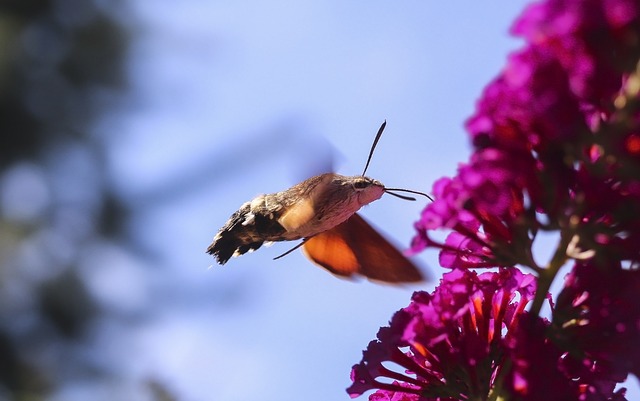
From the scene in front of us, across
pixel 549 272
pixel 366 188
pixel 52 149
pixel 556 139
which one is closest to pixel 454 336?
pixel 549 272

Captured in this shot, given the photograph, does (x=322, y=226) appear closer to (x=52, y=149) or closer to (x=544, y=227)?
(x=544, y=227)

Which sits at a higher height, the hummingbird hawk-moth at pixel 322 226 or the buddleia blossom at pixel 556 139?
the hummingbird hawk-moth at pixel 322 226

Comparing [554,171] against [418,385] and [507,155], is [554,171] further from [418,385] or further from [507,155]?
[418,385]

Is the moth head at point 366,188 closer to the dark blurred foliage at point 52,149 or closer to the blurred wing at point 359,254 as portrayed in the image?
the blurred wing at point 359,254

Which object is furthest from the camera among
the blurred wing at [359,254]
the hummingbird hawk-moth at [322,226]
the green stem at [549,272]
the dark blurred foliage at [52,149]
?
the dark blurred foliage at [52,149]

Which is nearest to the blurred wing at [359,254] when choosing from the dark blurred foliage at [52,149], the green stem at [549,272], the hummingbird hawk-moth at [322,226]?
the hummingbird hawk-moth at [322,226]
